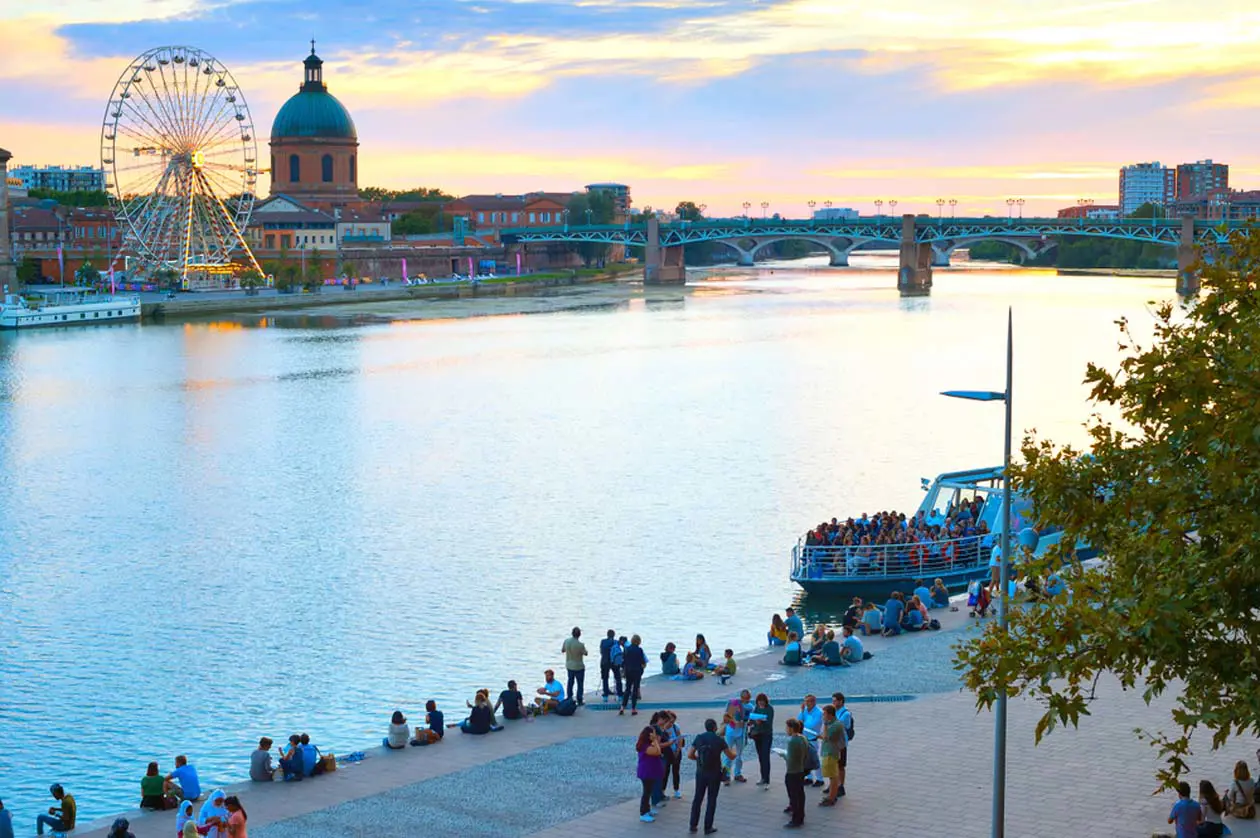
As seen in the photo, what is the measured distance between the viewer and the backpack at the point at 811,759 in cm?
1266

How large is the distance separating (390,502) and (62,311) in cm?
5575

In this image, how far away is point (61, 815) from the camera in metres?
13.9

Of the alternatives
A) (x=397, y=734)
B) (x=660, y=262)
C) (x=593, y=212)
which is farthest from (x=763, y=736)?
(x=593, y=212)

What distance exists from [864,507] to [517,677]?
14239 millimetres

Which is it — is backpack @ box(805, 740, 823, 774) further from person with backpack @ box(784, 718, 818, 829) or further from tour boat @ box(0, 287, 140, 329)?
tour boat @ box(0, 287, 140, 329)

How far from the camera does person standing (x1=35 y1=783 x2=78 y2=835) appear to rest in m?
13.6

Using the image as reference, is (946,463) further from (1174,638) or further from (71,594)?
(1174,638)

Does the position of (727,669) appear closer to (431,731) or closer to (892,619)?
(892,619)

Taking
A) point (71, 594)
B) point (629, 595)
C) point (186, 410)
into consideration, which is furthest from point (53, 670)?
point (186, 410)

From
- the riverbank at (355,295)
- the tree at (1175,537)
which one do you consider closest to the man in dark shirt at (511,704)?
the tree at (1175,537)

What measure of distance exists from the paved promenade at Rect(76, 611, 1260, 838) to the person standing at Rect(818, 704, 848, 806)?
0.14 metres

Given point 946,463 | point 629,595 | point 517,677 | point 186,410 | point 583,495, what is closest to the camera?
point 517,677

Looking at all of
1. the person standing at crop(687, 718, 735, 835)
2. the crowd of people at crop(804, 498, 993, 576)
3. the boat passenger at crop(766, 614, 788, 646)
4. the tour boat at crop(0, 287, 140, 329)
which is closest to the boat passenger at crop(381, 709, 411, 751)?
the person standing at crop(687, 718, 735, 835)

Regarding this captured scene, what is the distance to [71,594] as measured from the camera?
2594 cm
